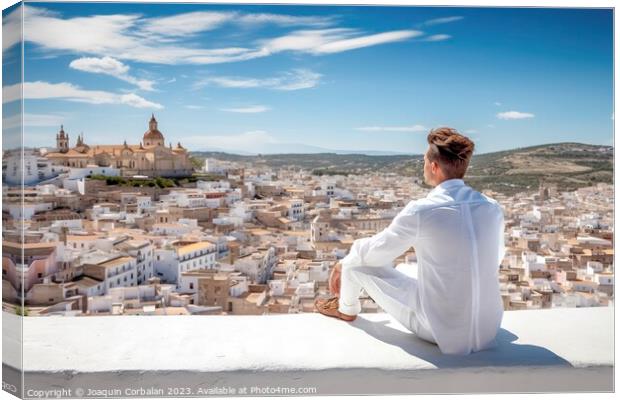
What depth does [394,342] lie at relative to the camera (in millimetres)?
1705

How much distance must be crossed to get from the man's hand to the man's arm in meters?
0.08

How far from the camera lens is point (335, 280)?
1.81 metres

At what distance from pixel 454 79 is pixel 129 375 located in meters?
2.88

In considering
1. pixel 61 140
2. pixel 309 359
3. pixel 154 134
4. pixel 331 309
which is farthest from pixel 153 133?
pixel 309 359

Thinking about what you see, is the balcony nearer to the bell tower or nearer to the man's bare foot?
the man's bare foot

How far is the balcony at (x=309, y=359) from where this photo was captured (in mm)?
1614

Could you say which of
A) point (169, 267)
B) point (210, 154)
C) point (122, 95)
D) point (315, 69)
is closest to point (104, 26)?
point (315, 69)

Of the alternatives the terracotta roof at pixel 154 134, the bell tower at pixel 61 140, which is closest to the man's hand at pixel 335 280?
the bell tower at pixel 61 140

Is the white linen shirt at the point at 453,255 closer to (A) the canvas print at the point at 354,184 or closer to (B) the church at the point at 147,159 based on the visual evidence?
(A) the canvas print at the point at 354,184

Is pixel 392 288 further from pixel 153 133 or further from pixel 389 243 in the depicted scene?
pixel 153 133

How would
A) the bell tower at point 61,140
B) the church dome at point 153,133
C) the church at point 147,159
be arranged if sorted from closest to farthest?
1. the bell tower at point 61,140
2. the church dome at point 153,133
3. the church at point 147,159

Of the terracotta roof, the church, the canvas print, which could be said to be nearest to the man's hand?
the canvas print

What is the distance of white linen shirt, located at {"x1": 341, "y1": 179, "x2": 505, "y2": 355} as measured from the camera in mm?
1535

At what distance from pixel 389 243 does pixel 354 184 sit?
8.73m
